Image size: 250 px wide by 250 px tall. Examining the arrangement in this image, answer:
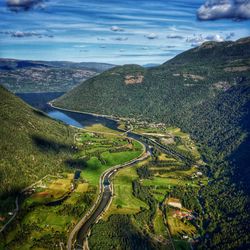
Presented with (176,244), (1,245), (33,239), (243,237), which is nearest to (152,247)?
(176,244)

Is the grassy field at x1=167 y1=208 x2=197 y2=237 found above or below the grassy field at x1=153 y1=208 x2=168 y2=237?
below

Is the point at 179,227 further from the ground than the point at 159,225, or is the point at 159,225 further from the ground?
the point at 159,225

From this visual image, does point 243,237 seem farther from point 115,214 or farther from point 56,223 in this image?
point 56,223

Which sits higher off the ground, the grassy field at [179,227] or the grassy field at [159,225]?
the grassy field at [159,225]

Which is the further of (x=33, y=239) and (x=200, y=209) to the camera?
(x=200, y=209)

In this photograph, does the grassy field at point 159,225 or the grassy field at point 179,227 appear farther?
the grassy field at point 179,227

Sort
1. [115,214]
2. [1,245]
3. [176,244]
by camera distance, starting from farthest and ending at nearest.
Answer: [115,214] → [176,244] → [1,245]

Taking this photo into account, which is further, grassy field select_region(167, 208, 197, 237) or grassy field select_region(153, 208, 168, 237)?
grassy field select_region(167, 208, 197, 237)

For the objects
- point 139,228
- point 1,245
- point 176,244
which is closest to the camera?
point 1,245

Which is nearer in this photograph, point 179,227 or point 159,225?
point 179,227
